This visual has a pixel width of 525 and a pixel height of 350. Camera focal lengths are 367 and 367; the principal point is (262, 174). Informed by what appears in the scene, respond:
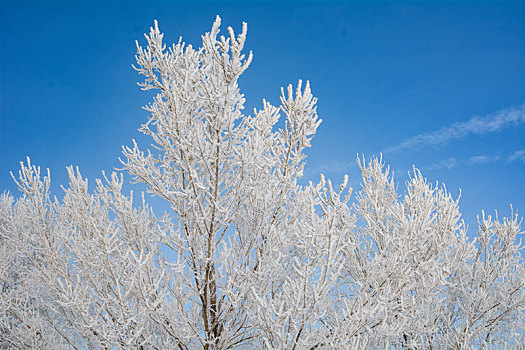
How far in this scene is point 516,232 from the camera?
841 cm

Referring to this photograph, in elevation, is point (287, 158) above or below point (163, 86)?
below

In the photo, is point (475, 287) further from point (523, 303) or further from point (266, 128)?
point (266, 128)

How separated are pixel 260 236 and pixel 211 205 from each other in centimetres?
88

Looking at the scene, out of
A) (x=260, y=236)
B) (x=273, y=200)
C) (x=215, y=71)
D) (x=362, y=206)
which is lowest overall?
(x=260, y=236)

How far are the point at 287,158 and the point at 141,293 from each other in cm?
241

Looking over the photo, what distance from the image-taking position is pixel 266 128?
15.7 ft

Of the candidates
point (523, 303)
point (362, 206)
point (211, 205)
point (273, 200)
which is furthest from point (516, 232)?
point (211, 205)

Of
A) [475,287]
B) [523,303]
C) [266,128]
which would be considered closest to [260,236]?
[266,128]

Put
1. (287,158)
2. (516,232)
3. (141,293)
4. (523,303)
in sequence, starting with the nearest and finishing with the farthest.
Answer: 1. (141,293)
2. (287,158)
3. (523,303)
4. (516,232)

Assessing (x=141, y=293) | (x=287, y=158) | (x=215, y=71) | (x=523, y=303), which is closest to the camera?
(x=215, y=71)

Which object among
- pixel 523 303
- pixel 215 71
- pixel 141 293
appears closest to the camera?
pixel 215 71

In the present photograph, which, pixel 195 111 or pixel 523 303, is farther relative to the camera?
pixel 523 303

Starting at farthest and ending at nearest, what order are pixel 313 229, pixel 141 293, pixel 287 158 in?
pixel 287 158, pixel 141 293, pixel 313 229

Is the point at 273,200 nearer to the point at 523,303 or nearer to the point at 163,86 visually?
the point at 163,86
